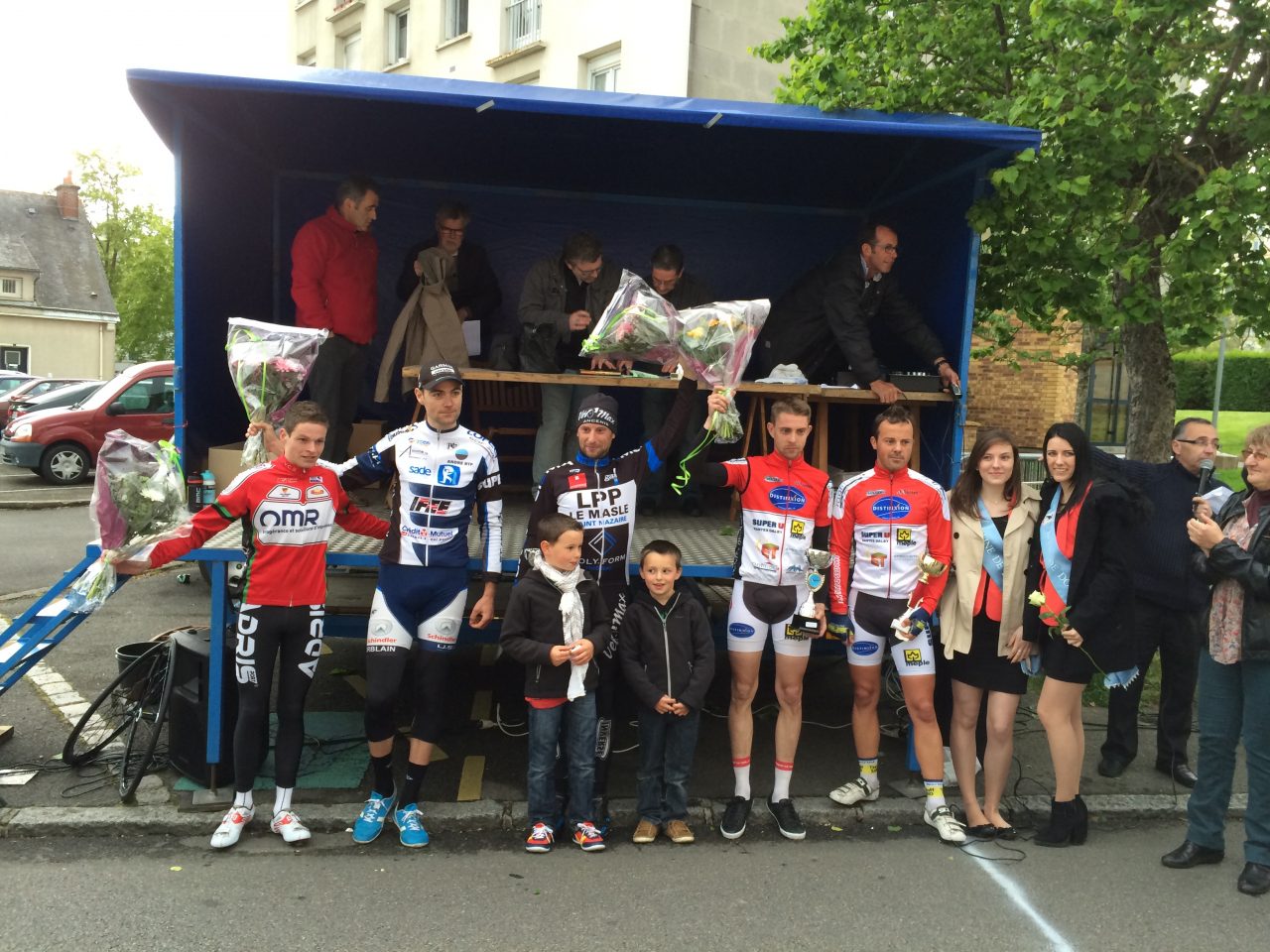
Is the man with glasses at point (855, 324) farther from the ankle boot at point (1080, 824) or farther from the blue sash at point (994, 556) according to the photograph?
the ankle boot at point (1080, 824)

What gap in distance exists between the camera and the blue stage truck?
5051 millimetres

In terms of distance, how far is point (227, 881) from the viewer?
4.03 metres

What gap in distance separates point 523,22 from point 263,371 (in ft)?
52.8

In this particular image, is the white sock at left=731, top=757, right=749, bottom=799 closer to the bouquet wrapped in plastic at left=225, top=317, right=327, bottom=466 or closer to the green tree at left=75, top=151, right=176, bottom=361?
the bouquet wrapped in plastic at left=225, top=317, right=327, bottom=466

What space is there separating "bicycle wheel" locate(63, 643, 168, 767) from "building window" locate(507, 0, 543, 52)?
51.4 feet

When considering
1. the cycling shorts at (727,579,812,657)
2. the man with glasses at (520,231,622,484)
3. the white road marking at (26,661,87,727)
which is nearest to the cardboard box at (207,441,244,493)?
the white road marking at (26,661,87,727)

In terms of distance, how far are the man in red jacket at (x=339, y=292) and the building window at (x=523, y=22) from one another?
537 inches

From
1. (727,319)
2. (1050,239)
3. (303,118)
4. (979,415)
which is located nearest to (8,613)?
(303,118)

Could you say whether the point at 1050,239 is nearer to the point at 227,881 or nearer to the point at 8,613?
the point at 227,881

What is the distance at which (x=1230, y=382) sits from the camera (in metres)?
32.4

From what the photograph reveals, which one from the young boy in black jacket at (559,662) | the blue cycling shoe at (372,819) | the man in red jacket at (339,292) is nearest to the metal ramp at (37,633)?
the blue cycling shoe at (372,819)

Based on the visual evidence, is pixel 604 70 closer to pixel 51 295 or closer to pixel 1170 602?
pixel 1170 602

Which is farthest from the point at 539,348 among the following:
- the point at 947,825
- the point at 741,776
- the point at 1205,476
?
the point at 1205,476

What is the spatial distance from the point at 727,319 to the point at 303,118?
3.22 meters
